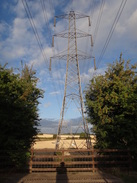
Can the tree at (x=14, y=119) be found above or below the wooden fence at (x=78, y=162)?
above

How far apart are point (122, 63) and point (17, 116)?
8616 mm

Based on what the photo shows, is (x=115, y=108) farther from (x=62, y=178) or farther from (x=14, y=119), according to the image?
(x=14, y=119)

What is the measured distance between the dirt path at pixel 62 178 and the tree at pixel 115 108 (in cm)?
212

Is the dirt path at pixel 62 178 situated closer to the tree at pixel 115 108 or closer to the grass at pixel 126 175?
the grass at pixel 126 175

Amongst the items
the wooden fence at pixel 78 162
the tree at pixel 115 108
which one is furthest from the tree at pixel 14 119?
the tree at pixel 115 108

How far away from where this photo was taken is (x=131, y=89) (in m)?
9.06

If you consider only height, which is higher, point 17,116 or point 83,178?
point 17,116

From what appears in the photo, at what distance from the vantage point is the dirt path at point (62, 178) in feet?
21.2

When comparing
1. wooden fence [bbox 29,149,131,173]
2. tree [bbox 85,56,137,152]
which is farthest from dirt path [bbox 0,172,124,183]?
tree [bbox 85,56,137,152]

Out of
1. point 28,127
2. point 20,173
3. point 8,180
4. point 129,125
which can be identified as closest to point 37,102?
point 28,127

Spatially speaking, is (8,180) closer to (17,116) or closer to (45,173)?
(45,173)

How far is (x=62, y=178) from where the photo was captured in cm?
684

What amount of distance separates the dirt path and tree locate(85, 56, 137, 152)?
212 centimetres

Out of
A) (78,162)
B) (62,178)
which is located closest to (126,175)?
(78,162)
